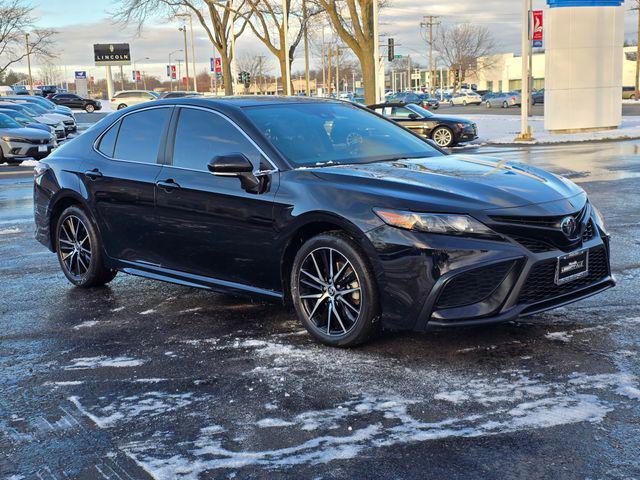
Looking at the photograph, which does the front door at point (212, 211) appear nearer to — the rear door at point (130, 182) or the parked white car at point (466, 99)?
the rear door at point (130, 182)

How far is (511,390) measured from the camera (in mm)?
3947

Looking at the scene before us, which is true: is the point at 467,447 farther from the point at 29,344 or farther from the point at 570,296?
the point at 29,344

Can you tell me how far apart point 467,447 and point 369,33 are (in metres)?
27.9

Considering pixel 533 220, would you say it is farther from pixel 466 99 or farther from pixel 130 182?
pixel 466 99

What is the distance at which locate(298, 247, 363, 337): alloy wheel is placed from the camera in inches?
183

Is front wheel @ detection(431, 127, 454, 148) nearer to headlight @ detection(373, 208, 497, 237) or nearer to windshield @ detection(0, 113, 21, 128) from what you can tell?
windshield @ detection(0, 113, 21, 128)

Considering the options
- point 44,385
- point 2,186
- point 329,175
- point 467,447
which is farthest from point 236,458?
point 2,186

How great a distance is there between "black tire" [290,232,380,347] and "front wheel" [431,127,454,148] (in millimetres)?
19022

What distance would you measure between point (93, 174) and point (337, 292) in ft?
8.74

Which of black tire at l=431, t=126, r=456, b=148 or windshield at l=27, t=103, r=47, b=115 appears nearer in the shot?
black tire at l=431, t=126, r=456, b=148

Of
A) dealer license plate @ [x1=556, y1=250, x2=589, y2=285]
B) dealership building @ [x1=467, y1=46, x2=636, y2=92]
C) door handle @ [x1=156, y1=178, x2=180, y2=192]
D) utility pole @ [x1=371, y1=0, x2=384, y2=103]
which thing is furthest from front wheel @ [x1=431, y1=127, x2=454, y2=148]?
dealership building @ [x1=467, y1=46, x2=636, y2=92]

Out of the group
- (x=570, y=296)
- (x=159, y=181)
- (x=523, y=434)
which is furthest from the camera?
(x=159, y=181)

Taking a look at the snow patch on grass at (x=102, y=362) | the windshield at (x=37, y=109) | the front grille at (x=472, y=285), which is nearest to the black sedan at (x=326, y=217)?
the front grille at (x=472, y=285)

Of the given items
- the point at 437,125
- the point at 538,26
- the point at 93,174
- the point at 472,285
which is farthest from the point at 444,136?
the point at 472,285
